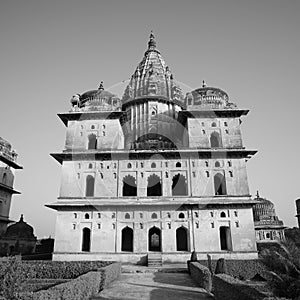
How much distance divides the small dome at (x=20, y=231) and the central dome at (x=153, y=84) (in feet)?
69.1

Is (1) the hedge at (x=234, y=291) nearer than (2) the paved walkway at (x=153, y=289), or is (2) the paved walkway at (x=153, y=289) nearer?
(1) the hedge at (x=234, y=291)

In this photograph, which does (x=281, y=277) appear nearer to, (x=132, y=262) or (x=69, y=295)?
(x=69, y=295)

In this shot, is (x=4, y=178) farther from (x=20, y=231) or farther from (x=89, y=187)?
(x=89, y=187)

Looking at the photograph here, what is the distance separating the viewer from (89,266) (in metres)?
19.6

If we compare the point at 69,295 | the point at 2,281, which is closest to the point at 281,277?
the point at 69,295

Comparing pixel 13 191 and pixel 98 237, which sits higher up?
pixel 13 191

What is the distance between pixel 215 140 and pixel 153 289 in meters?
20.7

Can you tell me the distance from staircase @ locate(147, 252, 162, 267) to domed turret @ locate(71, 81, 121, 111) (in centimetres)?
1636

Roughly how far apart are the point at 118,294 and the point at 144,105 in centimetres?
2603

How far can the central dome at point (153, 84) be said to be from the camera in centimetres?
3816

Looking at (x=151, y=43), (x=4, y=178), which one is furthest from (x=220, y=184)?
(x=4, y=178)

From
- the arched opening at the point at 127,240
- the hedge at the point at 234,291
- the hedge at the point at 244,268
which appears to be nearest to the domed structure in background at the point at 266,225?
the arched opening at the point at 127,240

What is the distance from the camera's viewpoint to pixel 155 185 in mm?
34500

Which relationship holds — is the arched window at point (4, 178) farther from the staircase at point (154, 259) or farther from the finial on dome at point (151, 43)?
the finial on dome at point (151, 43)
